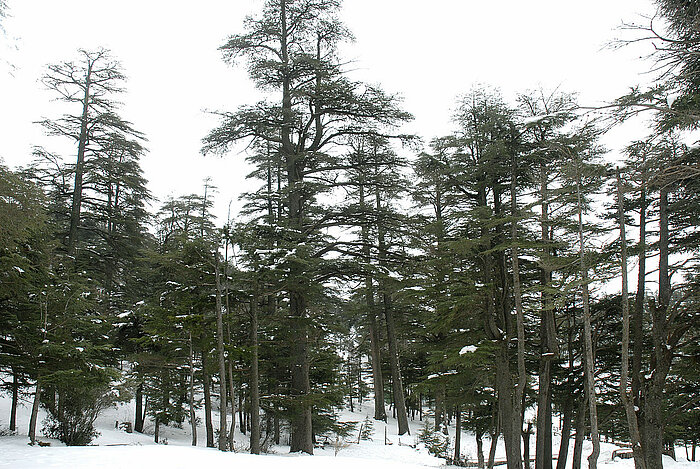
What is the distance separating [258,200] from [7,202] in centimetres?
1415

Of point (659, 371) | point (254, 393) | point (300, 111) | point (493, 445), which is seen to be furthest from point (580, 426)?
point (300, 111)

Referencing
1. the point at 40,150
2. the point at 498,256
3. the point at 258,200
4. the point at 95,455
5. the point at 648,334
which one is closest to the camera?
the point at 95,455

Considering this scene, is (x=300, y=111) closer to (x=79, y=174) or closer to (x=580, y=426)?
(x=79, y=174)

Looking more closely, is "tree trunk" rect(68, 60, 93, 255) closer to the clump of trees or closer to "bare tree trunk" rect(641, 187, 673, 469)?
the clump of trees

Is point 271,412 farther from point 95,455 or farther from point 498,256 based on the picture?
point 498,256

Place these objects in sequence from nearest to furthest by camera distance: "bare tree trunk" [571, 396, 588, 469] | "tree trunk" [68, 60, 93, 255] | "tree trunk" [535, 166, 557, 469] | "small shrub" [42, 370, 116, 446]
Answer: "small shrub" [42, 370, 116, 446], "tree trunk" [535, 166, 557, 469], "bare tree trunk" [571, 396, 588, 469], "tree trunk" [68, 60, 93, 255]

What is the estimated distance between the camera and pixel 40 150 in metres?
17.0

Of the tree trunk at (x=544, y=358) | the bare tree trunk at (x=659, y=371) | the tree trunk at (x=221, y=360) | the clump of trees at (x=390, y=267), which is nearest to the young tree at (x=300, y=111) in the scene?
the clump of trees at (x=390, y=267)

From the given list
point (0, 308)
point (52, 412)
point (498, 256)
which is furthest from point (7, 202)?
point (498, 256)

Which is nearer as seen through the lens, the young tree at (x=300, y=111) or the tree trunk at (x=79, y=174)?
the young tree at (x=300, y=111)

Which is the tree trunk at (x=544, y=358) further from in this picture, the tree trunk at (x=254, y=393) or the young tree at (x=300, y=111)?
the tree trunk at (x=254, y=393)

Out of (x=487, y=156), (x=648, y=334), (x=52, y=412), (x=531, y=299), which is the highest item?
(x=487, y=156)

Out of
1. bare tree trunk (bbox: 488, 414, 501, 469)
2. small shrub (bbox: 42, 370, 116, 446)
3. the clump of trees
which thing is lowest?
bare tree trunk (bbox: 488, 414, 501, 469)

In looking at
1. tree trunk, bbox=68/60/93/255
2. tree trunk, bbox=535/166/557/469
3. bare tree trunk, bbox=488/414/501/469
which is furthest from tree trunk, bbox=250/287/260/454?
tree trunk, bbox=68/60/93/255
